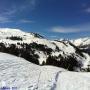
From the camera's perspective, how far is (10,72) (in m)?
24.6

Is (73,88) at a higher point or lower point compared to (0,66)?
lower

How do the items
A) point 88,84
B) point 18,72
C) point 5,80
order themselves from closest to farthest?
point 5,80 → point 88,84 → point 18,72

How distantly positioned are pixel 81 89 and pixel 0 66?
353 inches

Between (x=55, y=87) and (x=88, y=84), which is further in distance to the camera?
(x=88, y=84)

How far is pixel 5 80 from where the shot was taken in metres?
20.8

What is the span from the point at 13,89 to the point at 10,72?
6.17m

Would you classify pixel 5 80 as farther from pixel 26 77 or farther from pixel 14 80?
pixel 26 77

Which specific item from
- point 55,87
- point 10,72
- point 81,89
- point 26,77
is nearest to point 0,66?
point 10,72

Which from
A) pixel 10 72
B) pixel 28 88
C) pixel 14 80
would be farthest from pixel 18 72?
pixel 28 88

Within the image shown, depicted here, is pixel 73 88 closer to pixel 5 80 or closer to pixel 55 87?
pixel 55 87

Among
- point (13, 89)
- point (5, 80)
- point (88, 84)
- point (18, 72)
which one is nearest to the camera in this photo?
point (13, 89)

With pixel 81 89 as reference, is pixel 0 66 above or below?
above

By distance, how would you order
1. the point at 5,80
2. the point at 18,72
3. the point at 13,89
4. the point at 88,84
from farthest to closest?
the point at 18,72, the point at 88,84, the point at 5,80, the point at 13,89

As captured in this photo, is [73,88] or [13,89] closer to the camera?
[13,89]
